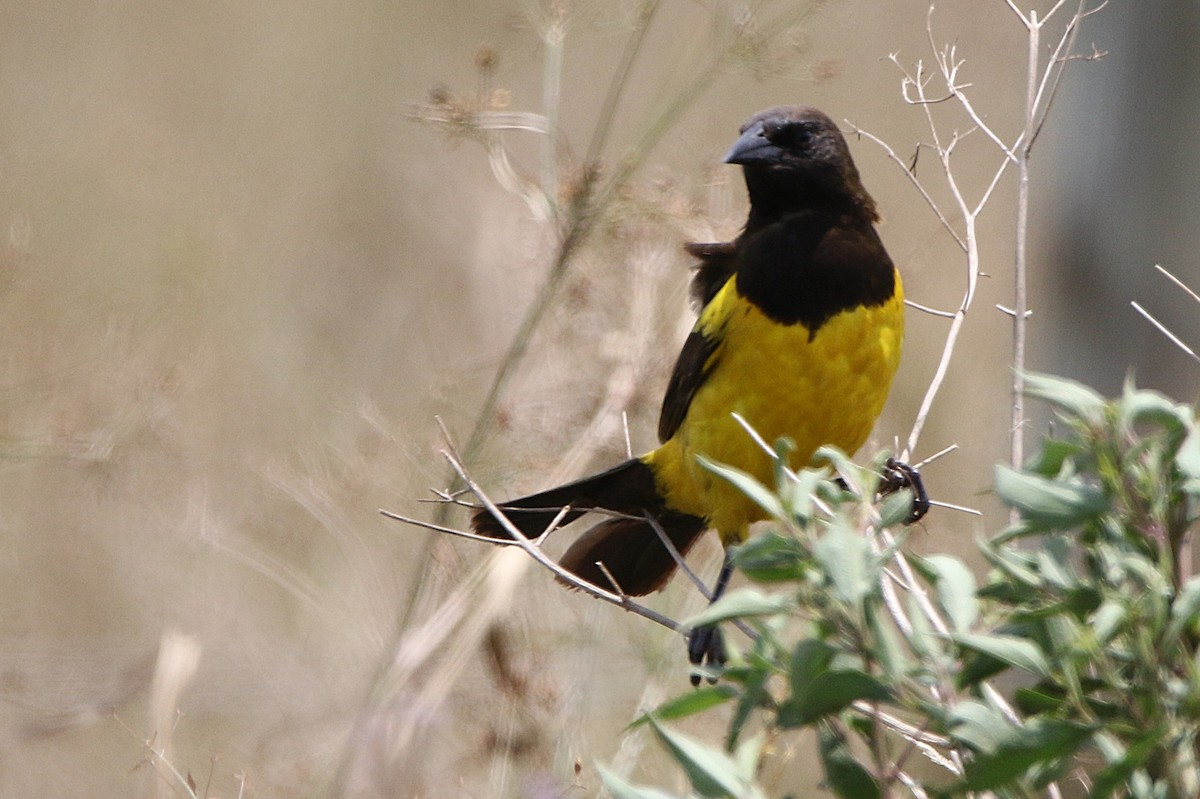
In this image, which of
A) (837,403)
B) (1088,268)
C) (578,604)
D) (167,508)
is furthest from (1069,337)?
(167,508)

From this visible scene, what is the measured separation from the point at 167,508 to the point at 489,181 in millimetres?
2314

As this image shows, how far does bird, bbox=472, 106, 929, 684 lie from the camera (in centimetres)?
351

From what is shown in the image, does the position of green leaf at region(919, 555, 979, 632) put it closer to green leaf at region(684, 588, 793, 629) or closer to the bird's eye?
green leaf at region(684, 588, 793, 629)

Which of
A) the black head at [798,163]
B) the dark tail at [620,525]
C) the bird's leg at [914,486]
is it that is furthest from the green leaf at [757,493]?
the dark tail at [620,525]

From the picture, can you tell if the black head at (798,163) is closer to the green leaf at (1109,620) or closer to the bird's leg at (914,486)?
the bird's leg at (914,486)

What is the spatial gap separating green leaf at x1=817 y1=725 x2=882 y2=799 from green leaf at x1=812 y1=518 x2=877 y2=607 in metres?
0.17

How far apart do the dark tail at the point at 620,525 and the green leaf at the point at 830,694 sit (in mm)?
2726

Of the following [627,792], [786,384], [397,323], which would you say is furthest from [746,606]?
[397,323]

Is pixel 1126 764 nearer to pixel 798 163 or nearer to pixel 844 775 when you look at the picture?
pixel 844 775

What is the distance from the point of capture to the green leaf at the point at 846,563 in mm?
1134

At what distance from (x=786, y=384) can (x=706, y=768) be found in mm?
2405

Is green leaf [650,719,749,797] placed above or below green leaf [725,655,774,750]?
below

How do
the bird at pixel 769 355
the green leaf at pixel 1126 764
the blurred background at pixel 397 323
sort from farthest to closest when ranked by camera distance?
the bird at pixel 769 355 < the blurred background at pixel 397 323 < the green leaf at pixel 1126 764

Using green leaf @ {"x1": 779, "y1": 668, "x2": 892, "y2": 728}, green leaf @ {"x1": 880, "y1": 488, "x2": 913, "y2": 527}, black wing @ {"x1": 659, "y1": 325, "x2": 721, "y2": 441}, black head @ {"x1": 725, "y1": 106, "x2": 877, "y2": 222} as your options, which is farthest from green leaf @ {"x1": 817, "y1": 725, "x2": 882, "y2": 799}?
black head @ {"x1": 725, "y1": 106, "x2": 877, "y2": 222}
